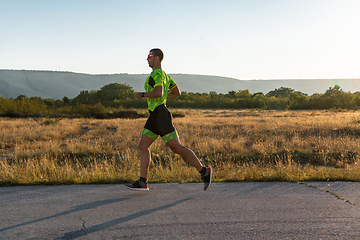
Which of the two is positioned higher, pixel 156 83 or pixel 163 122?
pixel 156 83

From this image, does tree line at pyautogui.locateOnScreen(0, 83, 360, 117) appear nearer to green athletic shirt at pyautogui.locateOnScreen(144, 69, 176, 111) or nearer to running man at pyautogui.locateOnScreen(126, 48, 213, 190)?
running man at pyautogui.locateOnScreen(126, 48, 213, 190)

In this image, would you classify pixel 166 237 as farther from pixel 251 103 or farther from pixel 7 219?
pixel 251 103

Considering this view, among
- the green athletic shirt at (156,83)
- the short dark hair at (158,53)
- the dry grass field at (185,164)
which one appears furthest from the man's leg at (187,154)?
the short dark hair at (158,53)

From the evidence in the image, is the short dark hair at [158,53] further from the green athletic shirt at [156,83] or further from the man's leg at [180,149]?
the man's leg at [180,149]

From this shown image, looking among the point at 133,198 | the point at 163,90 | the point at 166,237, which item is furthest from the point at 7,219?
the point at 163,90

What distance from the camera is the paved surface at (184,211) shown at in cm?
293

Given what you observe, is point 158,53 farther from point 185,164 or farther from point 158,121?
point 185,164

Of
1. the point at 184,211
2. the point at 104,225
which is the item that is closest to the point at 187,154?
the point at 184,211

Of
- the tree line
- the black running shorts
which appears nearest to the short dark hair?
the black running shorts

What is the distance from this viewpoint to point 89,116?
1271 inches

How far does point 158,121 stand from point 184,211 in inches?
53.6

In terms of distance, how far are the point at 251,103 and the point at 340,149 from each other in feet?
188

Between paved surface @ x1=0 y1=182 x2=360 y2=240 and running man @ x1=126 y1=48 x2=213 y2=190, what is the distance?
1.12 ft

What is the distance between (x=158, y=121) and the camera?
14.0 feet
